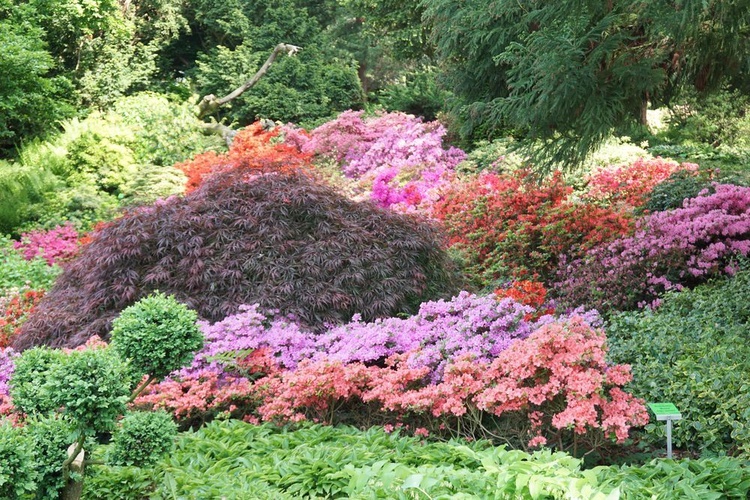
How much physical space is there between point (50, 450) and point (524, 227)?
5350 mm

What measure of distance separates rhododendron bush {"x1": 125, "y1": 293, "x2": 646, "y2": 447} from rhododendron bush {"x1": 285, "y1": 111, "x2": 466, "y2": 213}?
13.9ft

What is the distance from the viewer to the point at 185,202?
19.9ft

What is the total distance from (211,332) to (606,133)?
284cm

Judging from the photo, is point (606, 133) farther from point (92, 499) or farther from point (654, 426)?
point (92, 499)

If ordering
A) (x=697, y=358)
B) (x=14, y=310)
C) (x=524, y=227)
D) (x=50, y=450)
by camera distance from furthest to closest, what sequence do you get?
(x=524, y=227)
(x=14, y=310)
(x=697, y=358)
(x=50, y=450)

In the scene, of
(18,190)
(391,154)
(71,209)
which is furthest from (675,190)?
(18,190)

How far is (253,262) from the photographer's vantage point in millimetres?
5516

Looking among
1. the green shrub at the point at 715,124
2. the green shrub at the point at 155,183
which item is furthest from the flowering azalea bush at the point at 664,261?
the green shrub at the point at 715,124

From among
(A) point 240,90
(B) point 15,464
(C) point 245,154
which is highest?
(B) point 15,464

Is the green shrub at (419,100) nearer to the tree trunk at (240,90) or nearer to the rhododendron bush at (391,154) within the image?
the rhododendron bush at (391,154)

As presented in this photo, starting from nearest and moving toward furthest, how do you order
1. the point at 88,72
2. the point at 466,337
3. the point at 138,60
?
the point at 466,337 < the point at 88,72 < the point at 138,60

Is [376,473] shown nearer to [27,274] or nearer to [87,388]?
[87,388]

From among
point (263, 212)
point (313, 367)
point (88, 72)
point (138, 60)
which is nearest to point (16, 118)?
point (88, 72)

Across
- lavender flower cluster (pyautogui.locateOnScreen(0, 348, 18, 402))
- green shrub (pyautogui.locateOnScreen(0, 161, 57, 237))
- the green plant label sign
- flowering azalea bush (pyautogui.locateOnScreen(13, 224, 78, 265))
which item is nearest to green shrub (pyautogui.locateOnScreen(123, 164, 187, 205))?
flowering azalea bush (pyautogui.locateOnScreen(13, 224, 78, 265))
